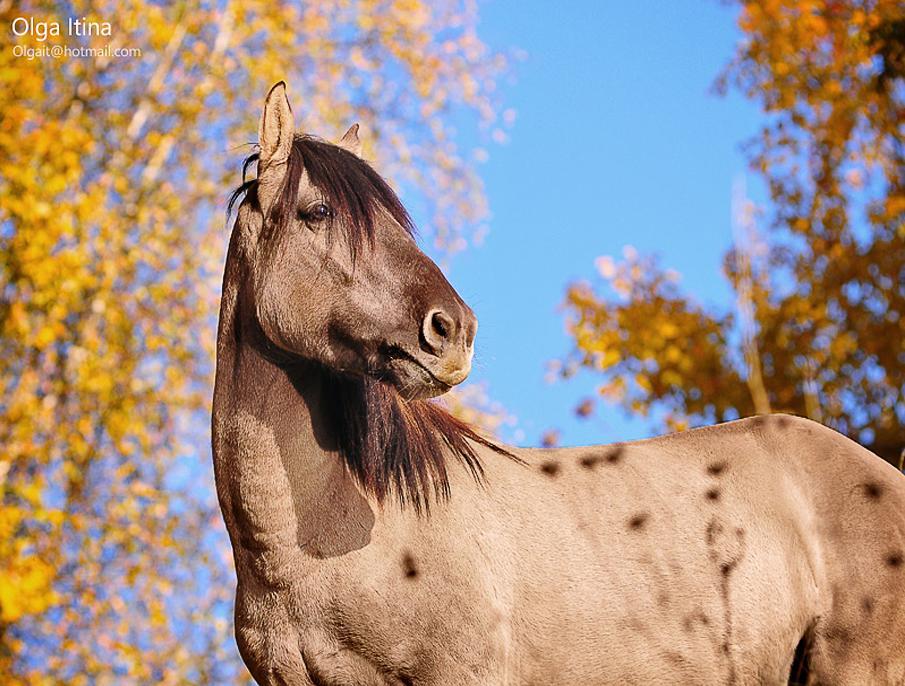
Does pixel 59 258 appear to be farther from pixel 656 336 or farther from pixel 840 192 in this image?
pixel 840 192

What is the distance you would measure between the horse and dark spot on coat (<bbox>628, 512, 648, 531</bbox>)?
0.04 ft

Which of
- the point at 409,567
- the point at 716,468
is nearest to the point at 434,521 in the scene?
the point at 409,567

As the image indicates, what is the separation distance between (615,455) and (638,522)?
1.03 ft

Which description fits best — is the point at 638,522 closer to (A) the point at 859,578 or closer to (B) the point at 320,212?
(A) the point at 859,578

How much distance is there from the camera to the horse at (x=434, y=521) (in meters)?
3.38

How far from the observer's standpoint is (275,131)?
363cm

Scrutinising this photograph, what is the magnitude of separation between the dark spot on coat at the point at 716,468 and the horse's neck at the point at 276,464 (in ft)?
4.44

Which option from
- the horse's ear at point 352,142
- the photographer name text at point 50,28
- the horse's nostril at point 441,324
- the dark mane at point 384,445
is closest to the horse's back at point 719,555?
the dark mane at point 384,445

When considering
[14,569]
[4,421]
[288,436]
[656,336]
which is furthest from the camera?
[656,336]

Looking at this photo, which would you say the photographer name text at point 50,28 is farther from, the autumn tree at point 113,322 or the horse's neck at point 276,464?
the horse's neck at point 276,464

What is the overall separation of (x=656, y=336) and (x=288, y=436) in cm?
1181

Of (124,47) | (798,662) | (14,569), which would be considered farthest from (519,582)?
(124,47)

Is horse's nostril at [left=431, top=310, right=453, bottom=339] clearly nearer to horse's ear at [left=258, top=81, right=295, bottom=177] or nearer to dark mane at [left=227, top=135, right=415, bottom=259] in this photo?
dark mane at [left=227, top=135, right=415, bottom=259]

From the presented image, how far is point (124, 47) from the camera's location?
38.5 ft
